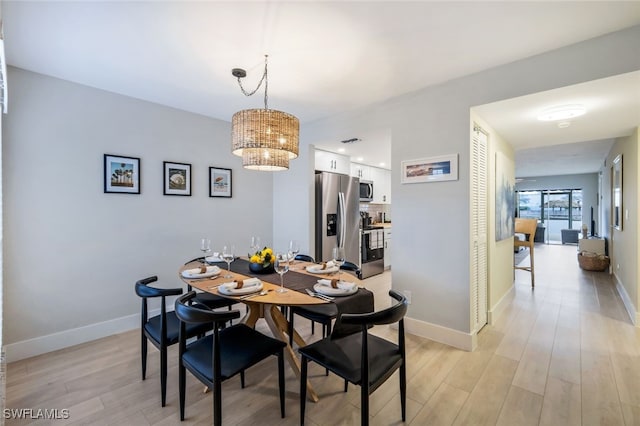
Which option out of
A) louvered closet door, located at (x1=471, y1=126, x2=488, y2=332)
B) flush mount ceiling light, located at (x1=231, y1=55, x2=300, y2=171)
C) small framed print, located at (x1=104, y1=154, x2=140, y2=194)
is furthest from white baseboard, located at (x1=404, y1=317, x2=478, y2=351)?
small framed print, located at (x1=104, y1=154, x2=140, y2=194)

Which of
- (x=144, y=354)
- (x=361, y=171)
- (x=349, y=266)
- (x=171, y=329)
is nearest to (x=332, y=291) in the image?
(x=349, y=266)

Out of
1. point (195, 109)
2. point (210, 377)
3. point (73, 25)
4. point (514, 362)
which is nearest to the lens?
point (210, 377)

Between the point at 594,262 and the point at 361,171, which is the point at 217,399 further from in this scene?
the point at 594,262

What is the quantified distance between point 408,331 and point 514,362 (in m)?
0.92

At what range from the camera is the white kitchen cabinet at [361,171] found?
5574 mm

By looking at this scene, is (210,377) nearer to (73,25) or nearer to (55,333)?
(55,333)

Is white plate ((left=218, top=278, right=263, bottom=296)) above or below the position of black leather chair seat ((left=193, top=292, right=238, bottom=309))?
above

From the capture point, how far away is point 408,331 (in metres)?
2.98

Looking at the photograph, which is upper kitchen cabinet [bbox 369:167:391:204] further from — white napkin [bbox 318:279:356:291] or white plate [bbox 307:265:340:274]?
white napkin [bbox 318:279:356:291]

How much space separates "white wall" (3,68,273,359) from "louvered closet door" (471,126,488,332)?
10.4ft

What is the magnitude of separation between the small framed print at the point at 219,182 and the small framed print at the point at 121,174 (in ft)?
2.79

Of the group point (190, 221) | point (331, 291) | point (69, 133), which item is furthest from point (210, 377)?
point (69, 133)

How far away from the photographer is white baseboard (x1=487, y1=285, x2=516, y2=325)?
314cm

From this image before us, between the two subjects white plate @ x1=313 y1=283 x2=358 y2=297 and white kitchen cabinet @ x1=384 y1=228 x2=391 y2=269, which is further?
white kitchen cabinet @ x1=384 y1=228 x2=391 y2=269
